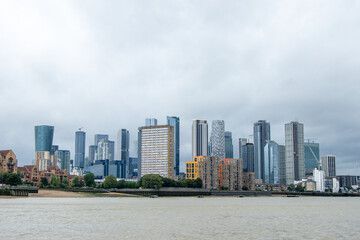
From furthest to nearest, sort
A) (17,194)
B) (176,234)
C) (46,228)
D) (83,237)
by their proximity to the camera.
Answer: (17,194) < (46,228) < (176,234) < (83,237)

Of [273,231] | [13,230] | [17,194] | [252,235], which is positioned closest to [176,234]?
[252,235]

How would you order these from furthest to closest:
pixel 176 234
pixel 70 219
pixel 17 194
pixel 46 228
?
pixel 17 194 < pixel 70 219 < pixel 46 228 < pixel 176 234

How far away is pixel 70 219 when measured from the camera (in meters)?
81.9

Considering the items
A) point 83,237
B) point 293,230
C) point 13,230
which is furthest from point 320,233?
point 13,230

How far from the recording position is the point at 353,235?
63.2 m

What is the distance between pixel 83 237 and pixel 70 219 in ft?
85.0

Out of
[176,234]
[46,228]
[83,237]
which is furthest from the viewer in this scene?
[46,228]

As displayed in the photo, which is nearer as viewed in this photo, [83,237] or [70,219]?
[83,237]

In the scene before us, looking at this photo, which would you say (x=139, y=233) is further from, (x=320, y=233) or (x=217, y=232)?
(x=320, y=233)

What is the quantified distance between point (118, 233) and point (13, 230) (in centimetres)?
1602

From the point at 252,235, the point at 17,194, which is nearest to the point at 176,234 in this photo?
the point at 252,235

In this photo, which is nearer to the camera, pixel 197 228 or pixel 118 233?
pixel 118 233

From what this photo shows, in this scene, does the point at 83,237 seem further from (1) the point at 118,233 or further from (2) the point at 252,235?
(2) the point at 252,235

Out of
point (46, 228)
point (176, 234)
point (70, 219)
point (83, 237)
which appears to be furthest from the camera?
point (70, 219)
